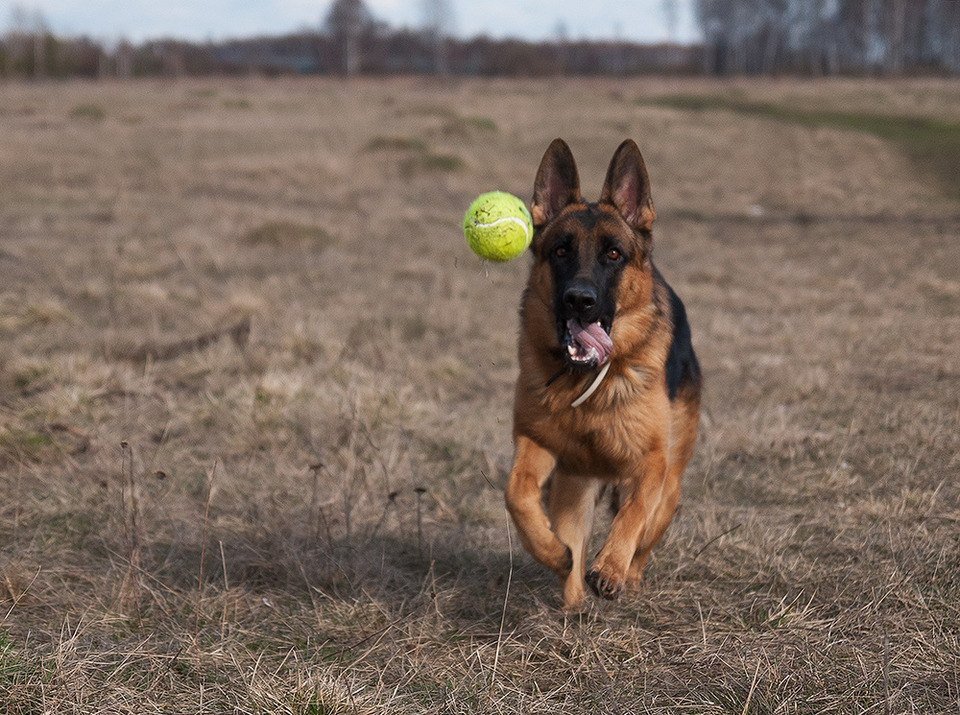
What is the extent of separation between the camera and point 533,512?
347 cm

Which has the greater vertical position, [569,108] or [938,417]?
[569,108]

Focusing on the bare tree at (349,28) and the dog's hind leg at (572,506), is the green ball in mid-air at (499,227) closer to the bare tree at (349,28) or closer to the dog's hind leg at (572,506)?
the dog's hind leg at (572,506)

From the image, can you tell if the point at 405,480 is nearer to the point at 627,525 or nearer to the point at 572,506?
the point at 572,506

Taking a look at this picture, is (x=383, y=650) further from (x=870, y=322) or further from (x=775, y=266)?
(x=775, y=266)

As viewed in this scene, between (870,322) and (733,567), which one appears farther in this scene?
(870,322)

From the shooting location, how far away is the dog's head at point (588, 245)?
3.63 meters

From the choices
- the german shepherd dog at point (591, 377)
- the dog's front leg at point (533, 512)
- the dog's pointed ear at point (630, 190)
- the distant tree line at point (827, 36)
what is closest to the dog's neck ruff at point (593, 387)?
the german shepherd dog at point (591, 377)

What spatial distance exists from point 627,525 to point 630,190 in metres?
1.48

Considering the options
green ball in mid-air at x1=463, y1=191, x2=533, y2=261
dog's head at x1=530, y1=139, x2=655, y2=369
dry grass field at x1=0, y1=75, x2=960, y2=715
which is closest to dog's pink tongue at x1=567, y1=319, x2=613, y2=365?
dog's head at x1=530, y1=139, x2=655, y2=369

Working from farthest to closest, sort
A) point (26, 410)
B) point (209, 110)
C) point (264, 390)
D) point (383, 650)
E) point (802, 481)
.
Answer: point (209, 110), point (264, 390), point (26, 410), point (802, 481), point (383, 650)

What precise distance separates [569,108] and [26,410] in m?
29.5

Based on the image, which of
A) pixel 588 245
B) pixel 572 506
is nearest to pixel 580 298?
pixel 588 245

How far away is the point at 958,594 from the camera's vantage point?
3.64 meters

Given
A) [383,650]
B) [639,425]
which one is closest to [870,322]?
[639,425]
